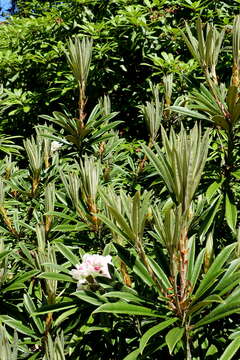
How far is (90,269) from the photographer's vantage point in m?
1.29

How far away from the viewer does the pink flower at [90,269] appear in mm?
1282

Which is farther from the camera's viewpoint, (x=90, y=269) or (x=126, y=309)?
(x=90, y=269)

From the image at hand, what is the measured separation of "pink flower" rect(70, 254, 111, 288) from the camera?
4.21 feet

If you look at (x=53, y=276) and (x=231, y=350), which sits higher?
(x=53, y=276)

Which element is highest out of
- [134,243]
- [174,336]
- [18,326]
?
[134,243]

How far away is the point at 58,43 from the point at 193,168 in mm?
3752

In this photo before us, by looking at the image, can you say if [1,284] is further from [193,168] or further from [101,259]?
[193,168]

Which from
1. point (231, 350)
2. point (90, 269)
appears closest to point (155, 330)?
point (231, 350)

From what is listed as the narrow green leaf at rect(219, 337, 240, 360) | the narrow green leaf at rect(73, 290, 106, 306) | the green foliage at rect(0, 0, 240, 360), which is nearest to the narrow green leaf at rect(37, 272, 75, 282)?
the green foliage at rect(0, 0, 240, 360)

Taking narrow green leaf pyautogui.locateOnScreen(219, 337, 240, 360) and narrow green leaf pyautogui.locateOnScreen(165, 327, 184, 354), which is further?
narrow green leaf pyautogui.locateOnScreen(219, 337, 240, 360)

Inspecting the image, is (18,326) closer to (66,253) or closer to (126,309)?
(66,253)

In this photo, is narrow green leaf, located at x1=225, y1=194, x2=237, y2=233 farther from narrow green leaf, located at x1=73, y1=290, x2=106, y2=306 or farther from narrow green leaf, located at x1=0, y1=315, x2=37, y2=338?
narrow green leaf, located at x1=0, y1=315, x2=37, y2=338

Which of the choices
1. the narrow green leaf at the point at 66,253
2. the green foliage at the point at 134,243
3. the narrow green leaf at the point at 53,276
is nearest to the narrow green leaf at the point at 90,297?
the green foliage at the point at 134,243

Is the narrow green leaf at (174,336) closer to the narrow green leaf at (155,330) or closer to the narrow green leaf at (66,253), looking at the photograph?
the narrow green leaf at (155,330)
